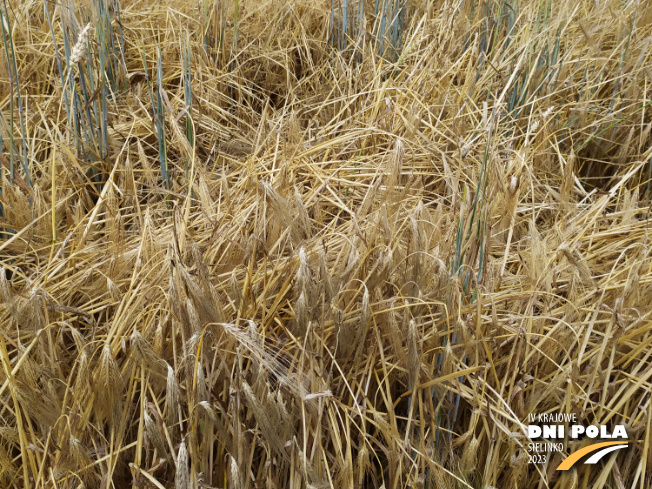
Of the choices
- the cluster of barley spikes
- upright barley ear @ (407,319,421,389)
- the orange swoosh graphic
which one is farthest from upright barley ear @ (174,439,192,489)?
the orange swoosh graphic

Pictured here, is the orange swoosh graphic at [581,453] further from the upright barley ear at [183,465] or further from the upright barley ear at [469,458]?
the upright barley ear at [183,465]

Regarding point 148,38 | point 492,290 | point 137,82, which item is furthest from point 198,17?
point 492,290

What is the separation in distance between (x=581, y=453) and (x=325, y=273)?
430 mm

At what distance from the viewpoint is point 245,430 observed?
0.77 metres

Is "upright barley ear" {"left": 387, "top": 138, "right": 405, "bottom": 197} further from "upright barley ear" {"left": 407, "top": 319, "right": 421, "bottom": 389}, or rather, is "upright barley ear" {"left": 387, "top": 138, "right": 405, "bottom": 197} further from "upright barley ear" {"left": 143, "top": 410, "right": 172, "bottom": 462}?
"upright barley ear" {"left": 143, "top": 410, "right": 172, "bottom": 462}

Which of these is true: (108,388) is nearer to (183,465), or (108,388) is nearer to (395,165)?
(183,465)

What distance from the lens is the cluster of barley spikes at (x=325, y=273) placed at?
2.50ft

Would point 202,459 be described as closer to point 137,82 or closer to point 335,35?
point 137,82

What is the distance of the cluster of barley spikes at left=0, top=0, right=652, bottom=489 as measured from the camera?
762mm

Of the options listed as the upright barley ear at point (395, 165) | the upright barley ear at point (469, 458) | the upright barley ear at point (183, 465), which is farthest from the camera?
the upright barley ear at point (395, 165)

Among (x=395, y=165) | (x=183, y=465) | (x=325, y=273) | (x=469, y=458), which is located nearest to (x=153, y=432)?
(x=183, y=465)

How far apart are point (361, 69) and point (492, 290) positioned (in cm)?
87

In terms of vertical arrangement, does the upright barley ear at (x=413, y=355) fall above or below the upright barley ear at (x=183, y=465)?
above

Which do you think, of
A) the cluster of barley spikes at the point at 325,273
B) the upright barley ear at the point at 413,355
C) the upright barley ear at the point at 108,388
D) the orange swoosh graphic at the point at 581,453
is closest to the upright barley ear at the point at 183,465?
the cluster of barley spikes at the point at 325,273
